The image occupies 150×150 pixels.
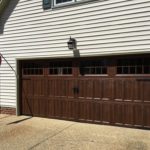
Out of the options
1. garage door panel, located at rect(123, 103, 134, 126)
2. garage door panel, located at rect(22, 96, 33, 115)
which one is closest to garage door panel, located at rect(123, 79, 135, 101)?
Answer: garage door panel, located at rect(123, 103, 134, 126)

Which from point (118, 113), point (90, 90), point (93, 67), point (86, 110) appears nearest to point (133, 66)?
point (93, 67)

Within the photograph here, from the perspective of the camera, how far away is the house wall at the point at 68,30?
7.90m

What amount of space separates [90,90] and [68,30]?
83.3 inches

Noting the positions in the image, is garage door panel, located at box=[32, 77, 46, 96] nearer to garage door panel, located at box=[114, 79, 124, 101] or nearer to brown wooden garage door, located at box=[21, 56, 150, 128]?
brown wooden garage door, located at box=[21, 56, 150, 128]

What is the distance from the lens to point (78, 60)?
912cm

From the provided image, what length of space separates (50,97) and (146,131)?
3627mm

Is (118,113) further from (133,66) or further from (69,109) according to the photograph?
(69,109)

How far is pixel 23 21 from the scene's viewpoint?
10.4 metres

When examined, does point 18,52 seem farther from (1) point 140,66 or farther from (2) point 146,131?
(2) point 146,131

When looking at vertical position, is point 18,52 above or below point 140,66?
above

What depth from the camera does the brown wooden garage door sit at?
7.96 metres

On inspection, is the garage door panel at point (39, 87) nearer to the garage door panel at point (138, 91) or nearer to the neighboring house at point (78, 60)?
the neighboring house at point (78, 60)

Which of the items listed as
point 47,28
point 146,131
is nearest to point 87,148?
point 146,131

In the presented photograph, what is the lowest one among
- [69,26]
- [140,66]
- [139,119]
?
[139,119]
